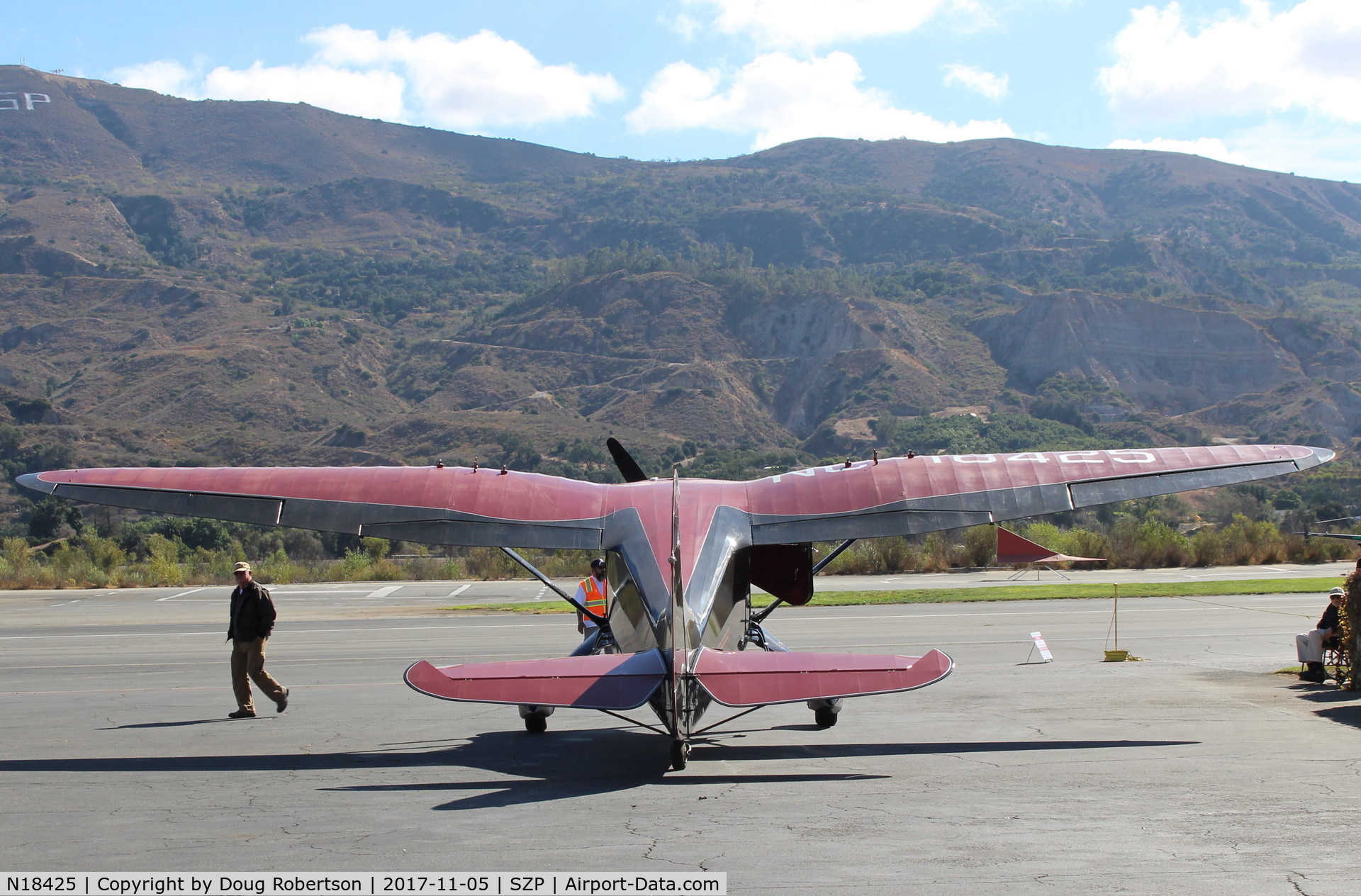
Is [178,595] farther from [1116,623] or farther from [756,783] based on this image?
[756,783]

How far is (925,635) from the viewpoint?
21422 mm

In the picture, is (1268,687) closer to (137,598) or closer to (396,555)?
(137,598)

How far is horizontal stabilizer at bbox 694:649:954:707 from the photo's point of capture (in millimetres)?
8633

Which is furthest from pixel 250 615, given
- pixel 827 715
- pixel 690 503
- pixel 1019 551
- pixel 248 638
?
pixel 1019 551

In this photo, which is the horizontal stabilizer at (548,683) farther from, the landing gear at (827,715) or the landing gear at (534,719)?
the landing gear at (827,715)

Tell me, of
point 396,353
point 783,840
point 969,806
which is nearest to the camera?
point 783,840

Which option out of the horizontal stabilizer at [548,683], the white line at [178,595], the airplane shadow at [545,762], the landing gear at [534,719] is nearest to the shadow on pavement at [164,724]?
the airplane shadow at [545,762]

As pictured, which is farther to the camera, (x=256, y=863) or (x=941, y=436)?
(x=941, y=436)

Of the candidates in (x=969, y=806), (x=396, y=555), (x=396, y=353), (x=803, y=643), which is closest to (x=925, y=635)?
(x=803, y=643)

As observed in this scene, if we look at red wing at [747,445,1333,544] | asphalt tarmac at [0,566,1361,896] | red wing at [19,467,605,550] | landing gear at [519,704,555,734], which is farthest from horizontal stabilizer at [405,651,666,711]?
red wing at [747,445,1333,544]

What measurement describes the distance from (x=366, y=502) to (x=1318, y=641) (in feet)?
38.6

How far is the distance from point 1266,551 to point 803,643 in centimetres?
2635

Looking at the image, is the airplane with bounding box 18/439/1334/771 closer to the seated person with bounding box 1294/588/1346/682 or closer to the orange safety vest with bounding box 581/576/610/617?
the orange safety vest with bounding box 581/576/610/617

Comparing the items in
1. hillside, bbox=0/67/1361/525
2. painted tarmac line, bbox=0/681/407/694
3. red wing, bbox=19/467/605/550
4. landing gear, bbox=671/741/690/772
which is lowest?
painted tarmac line, bbox=0/681/407/694
